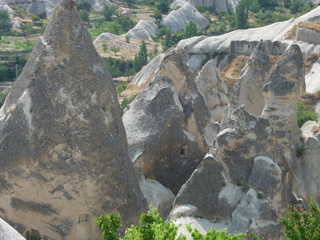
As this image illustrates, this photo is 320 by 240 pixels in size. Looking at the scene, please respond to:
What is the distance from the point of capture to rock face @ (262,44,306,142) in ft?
42.2

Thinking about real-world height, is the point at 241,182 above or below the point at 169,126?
above

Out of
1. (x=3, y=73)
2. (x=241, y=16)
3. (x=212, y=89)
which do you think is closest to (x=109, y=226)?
(x=212, y=89)

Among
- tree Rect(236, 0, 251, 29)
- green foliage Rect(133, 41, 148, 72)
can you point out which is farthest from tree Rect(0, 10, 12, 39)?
tree Rect(236, 0, 251, 29)

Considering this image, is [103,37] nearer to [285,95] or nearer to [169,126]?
[285,95]

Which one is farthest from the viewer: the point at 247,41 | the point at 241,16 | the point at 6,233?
the point at 241,16

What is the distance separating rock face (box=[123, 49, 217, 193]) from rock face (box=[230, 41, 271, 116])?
351cm

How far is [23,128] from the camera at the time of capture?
27.2 feet

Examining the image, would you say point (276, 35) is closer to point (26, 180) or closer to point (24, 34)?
point (26, 180)

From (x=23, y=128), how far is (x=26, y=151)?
13.5 inches

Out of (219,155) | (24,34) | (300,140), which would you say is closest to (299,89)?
(300,140)

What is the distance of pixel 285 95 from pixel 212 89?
287 inches

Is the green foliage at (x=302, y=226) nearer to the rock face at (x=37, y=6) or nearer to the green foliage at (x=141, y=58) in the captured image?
the green foliage at (x=141, y=58)

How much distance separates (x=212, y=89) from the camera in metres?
20.0

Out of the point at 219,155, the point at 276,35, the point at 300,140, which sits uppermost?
the point at 219,155
